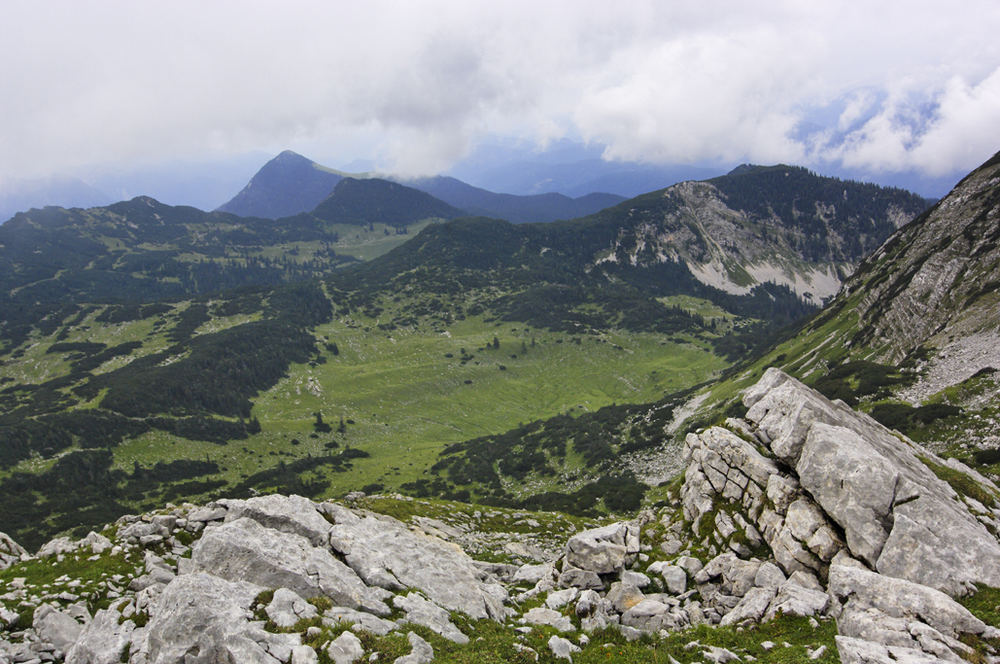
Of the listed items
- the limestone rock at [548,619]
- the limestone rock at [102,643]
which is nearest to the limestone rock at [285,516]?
the limestone rock at [102,643]

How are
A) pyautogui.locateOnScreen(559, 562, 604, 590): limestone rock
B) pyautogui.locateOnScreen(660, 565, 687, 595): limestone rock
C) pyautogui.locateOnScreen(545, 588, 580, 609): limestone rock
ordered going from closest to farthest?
1. pyautogui.locateOnScreen(660, 565, 687, 595): limestone rock
2. pyautogui.locateOnScreen(545, 588, 580, 609): limestone rock
3. pyautogui.locateOnScreen(559, 562, 604, 590): limestone rock

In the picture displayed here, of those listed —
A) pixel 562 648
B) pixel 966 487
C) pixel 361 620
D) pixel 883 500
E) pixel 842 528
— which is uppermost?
pixel 883 500

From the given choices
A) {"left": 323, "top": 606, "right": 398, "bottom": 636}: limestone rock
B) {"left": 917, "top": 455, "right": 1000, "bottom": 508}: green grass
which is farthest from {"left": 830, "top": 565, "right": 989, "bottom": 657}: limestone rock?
{"left": 323, "top": 606, "right": 398, "bottom": 636}: limestone rock

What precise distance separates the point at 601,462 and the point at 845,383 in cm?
4902

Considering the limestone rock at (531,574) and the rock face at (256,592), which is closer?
the rock face at (256,592)

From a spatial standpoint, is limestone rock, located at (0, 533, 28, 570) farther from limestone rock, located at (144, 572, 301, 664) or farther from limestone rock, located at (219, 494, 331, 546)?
limestone rock, located at (144, 572, 301, 664)

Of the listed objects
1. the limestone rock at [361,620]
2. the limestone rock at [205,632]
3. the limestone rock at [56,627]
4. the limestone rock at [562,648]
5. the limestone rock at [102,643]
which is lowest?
the limestone rock at [56,627]

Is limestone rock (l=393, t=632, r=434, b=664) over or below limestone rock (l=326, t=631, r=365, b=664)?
below

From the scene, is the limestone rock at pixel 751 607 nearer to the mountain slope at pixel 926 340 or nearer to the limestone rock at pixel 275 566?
the limestone rock at pixel 275 566

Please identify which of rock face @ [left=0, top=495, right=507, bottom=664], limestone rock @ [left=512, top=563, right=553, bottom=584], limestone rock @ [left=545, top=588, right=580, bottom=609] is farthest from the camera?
limestone rock @ [left=512, top=563, right=553, bottom=584]

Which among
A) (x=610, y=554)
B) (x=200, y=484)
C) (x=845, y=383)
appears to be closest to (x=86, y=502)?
(x=200, y=484)

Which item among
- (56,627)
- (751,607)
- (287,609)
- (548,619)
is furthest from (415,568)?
(751,607)

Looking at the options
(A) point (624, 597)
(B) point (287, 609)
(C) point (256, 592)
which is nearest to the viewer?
(B) point (287, 609)

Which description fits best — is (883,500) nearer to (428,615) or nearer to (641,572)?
(641,572)
